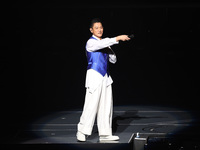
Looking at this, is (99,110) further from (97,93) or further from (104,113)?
(97,93)

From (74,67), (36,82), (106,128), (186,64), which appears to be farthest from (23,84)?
(106,128)

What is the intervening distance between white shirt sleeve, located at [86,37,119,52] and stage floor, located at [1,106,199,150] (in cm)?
90

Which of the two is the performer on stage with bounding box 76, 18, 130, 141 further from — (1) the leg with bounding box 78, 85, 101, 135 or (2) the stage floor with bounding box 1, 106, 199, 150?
(2) the stage floor with bounding box 1, 106, 199, 150

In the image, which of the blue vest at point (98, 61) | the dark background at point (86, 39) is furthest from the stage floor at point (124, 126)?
the dark background at point (86, 39)

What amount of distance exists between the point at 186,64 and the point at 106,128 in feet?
23.3

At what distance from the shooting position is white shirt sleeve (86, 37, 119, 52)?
4488mm

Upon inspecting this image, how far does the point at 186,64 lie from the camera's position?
11.4 metres

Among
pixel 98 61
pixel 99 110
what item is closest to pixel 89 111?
pixel 99 110

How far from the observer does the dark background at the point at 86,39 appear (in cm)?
1010

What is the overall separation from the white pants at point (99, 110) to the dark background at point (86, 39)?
14.6ft

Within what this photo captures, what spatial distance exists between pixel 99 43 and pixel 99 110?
667 millimetres

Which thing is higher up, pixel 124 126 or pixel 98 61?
pixel 98 61

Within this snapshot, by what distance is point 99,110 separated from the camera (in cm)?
471

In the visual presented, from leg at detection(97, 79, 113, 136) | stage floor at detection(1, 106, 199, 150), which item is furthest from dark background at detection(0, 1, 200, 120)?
leg at detection(97, 79, 113, 136)
